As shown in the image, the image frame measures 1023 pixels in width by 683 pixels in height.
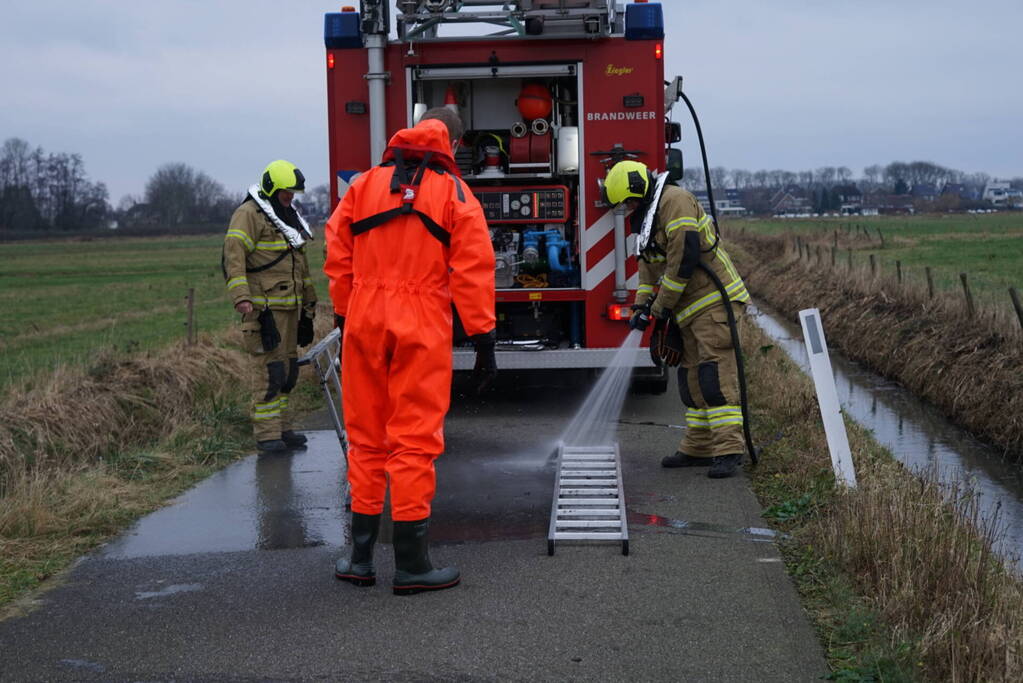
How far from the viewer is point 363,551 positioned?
4.93m

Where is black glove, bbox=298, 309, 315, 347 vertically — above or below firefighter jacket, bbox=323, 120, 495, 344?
below

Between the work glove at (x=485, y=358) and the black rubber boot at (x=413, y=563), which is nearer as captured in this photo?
the black rubber boot at (x=413, y=563)

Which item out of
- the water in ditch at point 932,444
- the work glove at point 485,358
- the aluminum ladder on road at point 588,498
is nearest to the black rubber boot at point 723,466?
the aluminum ladder on road at point 588,498

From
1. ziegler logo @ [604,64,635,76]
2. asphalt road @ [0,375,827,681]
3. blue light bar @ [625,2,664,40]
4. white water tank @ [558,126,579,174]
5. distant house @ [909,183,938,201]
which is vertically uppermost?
distant house @ [909,183,938,201]

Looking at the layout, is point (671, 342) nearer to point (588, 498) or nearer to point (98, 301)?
point (588, 498)

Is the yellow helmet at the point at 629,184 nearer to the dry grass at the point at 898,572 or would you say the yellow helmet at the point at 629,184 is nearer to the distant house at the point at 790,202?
the dry grass at the point at 898,572

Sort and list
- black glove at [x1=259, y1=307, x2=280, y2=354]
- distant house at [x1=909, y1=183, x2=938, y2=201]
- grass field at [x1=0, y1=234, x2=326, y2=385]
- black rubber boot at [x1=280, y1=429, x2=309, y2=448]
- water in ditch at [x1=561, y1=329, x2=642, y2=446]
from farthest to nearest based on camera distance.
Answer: distant house at [x1=909, y1=183, x2=938, y2=201], grass field at [x1=0, y1=234, x2=326, y2=385], water in ditch at [x1=561, y1=329, x2=642, y2=446], black rubber boot at [x1=280, y1=429, x2=309, y2=448], black glove at [x1=259, y1=307, x2=280, y2=354]

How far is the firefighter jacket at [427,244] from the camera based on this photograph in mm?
4824

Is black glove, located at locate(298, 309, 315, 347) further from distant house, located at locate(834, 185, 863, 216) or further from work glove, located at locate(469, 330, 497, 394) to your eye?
distant house, located at locate(834, 185, 863, 216)

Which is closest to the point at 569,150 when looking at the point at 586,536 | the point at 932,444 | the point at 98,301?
the point at 932,444

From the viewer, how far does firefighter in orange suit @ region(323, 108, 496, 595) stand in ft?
15.7

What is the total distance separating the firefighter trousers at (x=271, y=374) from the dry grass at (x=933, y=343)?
569 cm

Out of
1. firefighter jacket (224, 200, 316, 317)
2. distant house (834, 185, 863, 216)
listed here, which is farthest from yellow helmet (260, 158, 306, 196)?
distant house (834, 185, 863, 216)

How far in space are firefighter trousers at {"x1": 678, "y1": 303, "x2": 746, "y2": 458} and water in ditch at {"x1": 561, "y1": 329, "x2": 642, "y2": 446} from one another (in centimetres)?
106
